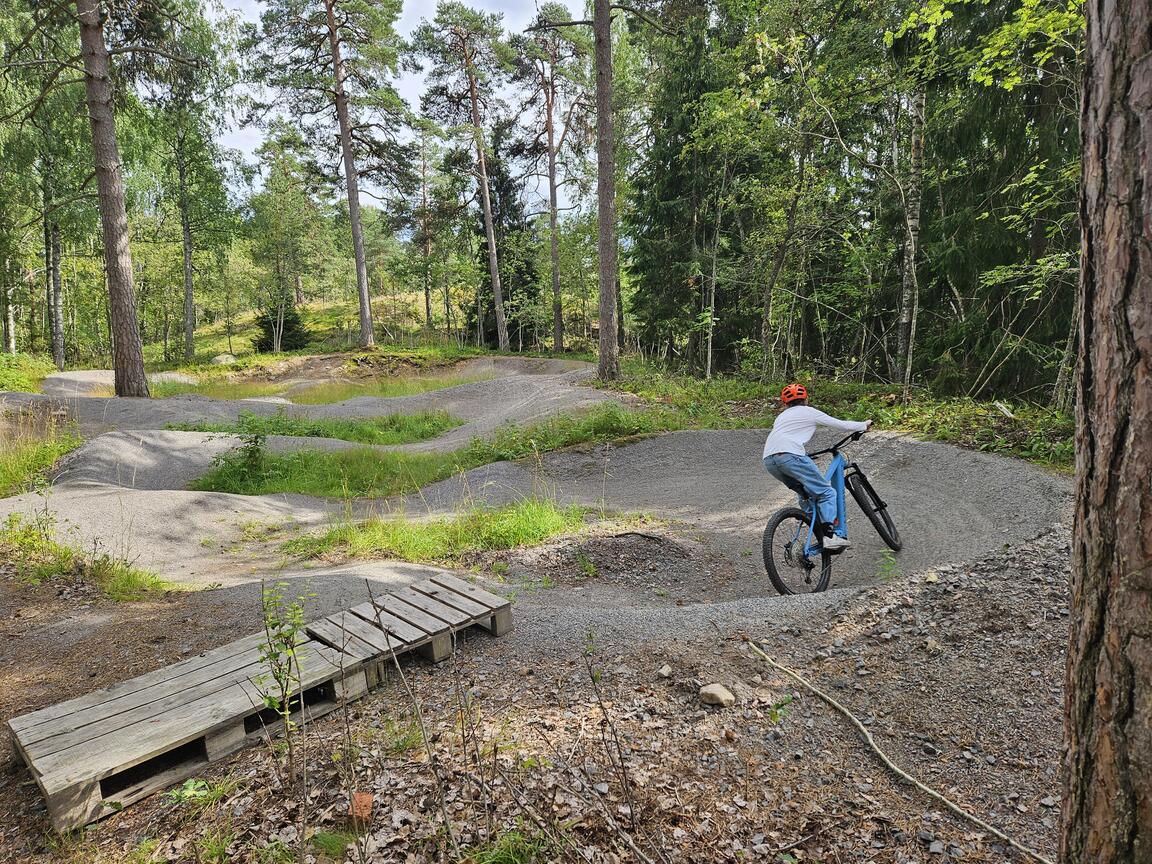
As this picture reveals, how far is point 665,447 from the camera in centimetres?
1026

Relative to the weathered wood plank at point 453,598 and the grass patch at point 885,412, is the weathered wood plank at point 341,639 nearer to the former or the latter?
the weathered wood plank at point 453,598

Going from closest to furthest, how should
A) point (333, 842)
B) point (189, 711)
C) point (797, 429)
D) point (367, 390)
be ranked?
1. point (333, 842)
2. point (189, 711)
3. point (797, 429)
4. point (367, 390)

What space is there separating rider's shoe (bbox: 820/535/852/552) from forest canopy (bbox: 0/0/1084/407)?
16.6 feet

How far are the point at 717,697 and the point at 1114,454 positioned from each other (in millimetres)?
2338

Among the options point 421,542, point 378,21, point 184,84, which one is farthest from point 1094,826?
point 378,21

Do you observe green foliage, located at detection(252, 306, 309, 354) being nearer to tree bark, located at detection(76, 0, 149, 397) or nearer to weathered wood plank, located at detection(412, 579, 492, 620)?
tree bark, located at detection(76, 0, 149, 397)

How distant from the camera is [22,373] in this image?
17016mm

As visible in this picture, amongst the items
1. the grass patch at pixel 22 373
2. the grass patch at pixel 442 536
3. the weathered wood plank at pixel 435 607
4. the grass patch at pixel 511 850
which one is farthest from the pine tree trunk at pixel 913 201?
the grass patch at pixel 22 373

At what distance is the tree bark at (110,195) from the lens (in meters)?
12.5

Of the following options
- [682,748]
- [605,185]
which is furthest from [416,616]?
[605,185]

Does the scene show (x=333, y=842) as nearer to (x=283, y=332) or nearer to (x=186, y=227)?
(x=186, y=227)

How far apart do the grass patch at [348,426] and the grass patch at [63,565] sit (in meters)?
4.77

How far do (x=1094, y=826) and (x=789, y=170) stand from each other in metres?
14.4

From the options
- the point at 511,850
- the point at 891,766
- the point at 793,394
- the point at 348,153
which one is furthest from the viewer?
the point at 348,153
